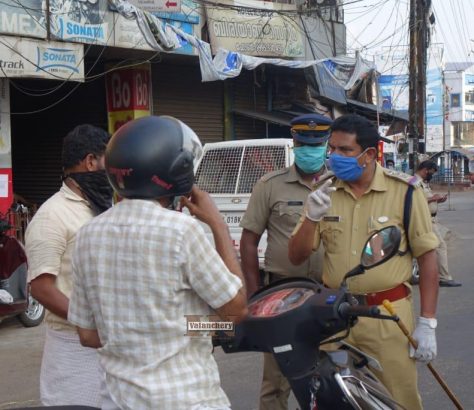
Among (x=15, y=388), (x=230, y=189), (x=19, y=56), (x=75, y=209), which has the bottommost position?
(x=15, y=388)

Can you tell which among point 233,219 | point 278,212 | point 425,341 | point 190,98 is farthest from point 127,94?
point 425,341

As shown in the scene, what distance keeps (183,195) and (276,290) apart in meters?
0.56

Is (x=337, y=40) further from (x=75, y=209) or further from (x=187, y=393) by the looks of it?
(x=187, y=393)

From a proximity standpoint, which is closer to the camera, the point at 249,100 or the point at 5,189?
the point at 5,189

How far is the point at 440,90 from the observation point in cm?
5144

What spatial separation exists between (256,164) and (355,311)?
280 inches

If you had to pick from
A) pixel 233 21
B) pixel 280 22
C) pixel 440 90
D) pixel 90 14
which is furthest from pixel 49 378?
pixel 440 90

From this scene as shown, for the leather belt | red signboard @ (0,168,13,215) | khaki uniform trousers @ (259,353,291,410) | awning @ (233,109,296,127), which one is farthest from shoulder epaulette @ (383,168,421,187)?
awning @ (233,109,296,127)

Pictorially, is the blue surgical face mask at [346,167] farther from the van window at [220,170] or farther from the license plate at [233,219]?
the van window at [220,170]

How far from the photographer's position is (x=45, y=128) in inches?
580

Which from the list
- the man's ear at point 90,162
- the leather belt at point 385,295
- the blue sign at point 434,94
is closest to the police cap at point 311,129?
the leather belt at point 385,295

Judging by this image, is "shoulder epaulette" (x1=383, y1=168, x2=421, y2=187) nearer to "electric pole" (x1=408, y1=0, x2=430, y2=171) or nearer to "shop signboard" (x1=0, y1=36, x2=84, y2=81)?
"shop signboard" (x1=0, y1=36, x2=84, y2=81)

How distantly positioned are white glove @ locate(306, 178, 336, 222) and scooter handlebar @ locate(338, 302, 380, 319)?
84 centimetres

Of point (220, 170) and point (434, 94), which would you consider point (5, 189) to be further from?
point (434, 94)
